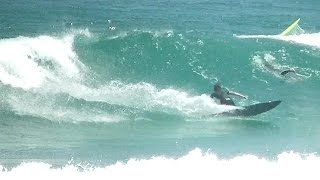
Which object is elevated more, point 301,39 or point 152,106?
point 301,39

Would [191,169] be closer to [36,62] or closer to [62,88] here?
[62,88]

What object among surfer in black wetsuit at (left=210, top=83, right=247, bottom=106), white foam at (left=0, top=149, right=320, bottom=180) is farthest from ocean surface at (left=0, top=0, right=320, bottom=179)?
surfer in black wetsuit at (left=210, top=83, right=247, bottom=106)

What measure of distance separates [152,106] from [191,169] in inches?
229

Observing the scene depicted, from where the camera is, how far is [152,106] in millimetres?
22141

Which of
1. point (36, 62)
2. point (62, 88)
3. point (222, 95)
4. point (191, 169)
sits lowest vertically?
point (191, 169)

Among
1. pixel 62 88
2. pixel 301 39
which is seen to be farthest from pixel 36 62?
pixel 301 39

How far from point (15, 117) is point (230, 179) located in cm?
854

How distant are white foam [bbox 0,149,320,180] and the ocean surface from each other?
1.2 inches

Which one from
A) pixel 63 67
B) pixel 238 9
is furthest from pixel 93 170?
pixel 238 9

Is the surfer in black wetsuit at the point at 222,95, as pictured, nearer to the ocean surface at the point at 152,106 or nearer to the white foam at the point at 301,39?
the ocean surface at the point at 152,106

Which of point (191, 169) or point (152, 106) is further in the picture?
point (152, 106)

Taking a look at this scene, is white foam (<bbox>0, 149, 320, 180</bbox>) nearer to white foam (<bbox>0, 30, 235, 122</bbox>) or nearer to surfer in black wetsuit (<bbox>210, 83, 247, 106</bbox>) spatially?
white foam (<bbox>0, 30, 235, 122</bbox>)

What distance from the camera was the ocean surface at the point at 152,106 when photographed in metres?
17.1

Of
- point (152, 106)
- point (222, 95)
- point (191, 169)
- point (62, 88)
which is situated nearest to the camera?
point (191, 169)
